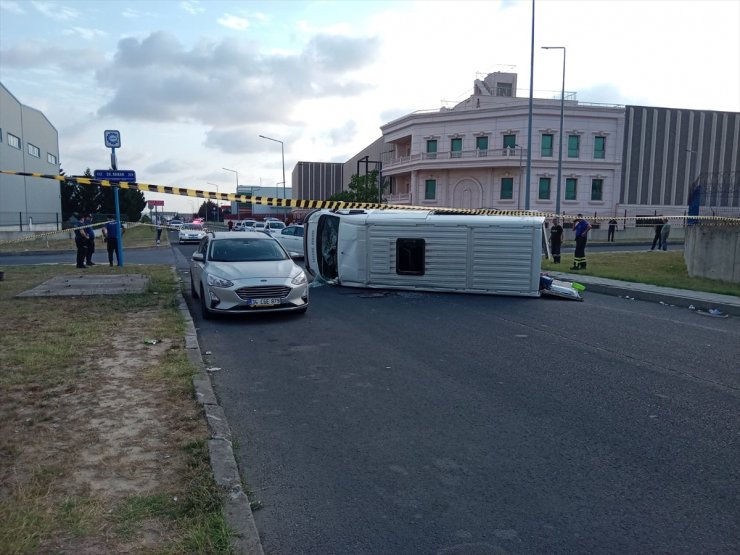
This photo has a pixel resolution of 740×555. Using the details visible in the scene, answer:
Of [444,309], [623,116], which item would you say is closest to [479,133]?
[623,116]

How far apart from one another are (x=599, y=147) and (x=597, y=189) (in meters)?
3.51

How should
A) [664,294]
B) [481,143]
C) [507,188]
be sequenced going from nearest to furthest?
[664,294] < [507,188] < [481,143]

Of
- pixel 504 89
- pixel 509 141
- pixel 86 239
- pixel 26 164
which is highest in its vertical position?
pixel 504 89

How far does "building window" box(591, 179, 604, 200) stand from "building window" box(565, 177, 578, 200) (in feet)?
5.36

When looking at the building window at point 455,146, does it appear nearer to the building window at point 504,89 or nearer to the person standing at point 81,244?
the building window at point 504,89

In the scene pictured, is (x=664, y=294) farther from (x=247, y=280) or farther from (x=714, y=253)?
(x=247, y=280)

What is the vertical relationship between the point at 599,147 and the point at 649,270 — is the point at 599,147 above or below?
above

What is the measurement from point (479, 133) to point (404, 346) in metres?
43.3

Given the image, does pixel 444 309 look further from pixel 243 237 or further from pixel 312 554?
pixel 312 554

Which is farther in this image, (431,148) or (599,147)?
(431,148)

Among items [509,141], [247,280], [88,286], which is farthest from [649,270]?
[509,141]

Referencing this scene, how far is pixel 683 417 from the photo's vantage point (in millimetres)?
5625

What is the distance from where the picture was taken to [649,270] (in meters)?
20.1

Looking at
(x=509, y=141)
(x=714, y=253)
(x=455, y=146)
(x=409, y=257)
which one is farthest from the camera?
(x=455, y=146)
